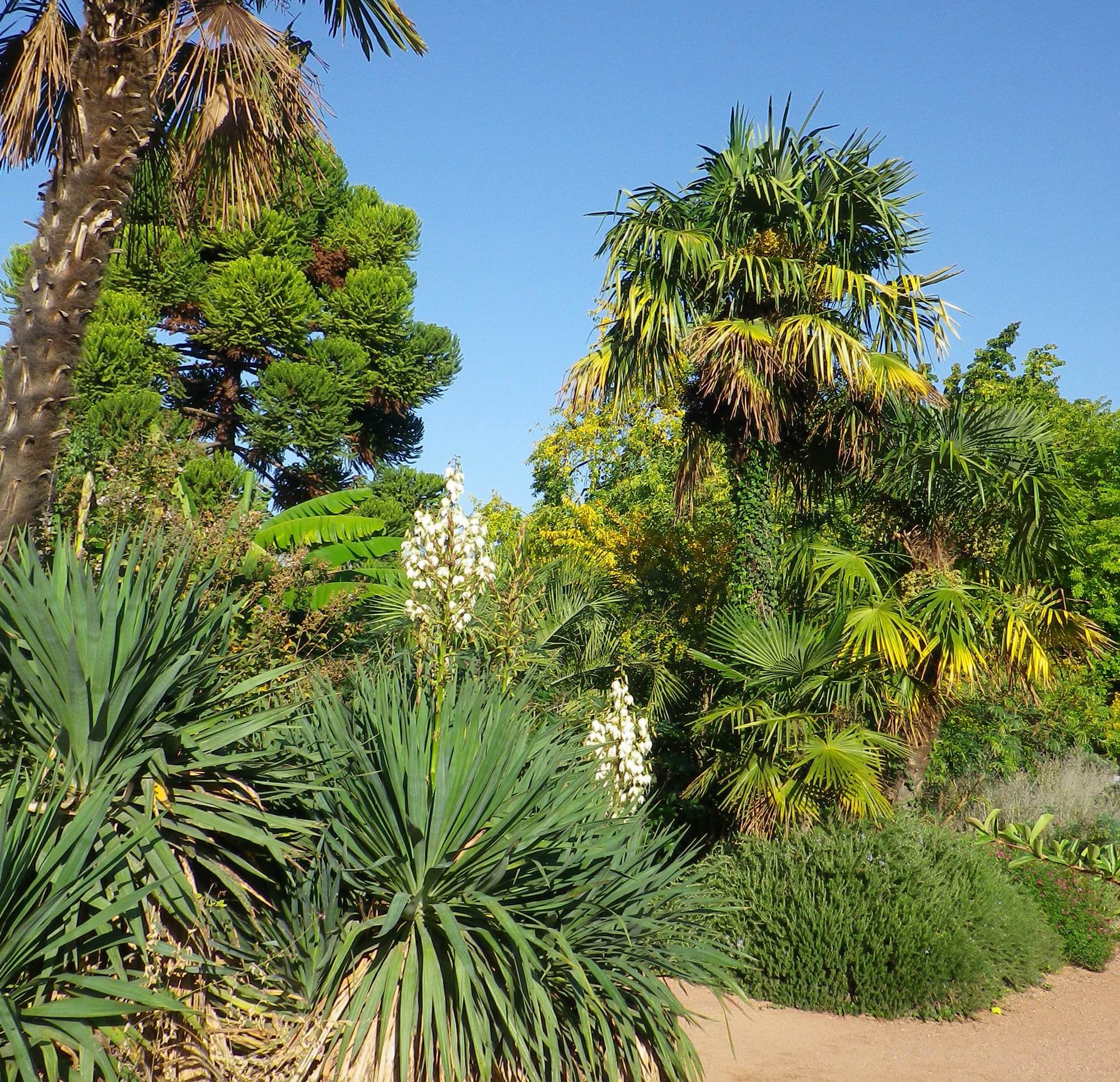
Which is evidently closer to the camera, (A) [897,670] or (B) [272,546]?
(A) [897,670]

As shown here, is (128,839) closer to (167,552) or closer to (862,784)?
(167,552)

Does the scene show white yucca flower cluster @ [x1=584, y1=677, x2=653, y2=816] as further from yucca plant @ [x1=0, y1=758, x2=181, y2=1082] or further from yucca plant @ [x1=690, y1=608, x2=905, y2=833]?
yucca plant @ [x1=0, y1=758, x2=181, y2=1082]

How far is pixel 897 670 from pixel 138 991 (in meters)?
8.03

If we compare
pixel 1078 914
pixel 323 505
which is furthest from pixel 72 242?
pixel 1078 914

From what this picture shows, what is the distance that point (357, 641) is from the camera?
10250 millimetres

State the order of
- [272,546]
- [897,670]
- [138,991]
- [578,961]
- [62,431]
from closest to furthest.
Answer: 1. [138,991]
2. [578,961]
3. [62,431]
4. [897,670]
5. [272,546]

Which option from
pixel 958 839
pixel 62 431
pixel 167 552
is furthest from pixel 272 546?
pixel 958 839

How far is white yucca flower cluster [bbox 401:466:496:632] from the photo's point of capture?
476 centimetres

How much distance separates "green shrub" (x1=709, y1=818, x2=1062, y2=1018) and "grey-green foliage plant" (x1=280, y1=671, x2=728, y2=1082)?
9.63 feet

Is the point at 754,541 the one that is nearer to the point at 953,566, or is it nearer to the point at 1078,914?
the point at 953,566

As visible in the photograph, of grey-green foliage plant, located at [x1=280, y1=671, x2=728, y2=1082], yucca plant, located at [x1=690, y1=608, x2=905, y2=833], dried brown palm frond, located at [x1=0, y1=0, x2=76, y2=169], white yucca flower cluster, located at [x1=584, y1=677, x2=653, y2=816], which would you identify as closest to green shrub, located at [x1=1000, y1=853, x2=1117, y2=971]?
yucca plant, located at [x1=690, y1=608, x2=905, y2=833]

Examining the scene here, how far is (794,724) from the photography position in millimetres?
9039

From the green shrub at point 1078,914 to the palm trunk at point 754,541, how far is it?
10.9ft

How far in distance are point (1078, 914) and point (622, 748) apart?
19.3 feet
